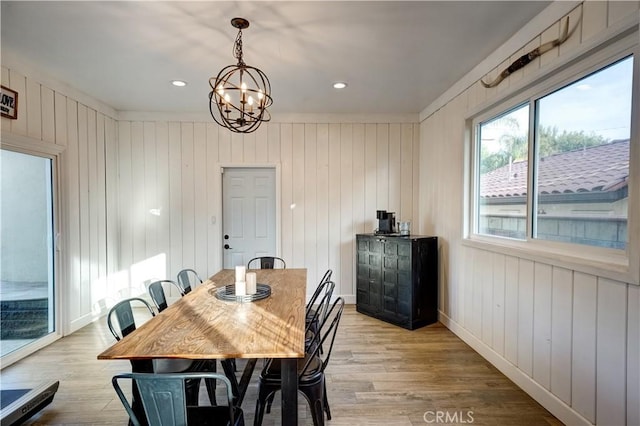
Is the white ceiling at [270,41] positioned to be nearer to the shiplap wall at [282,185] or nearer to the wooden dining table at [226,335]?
the shiplap wall at [282,185]

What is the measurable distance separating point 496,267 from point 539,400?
1026 mm

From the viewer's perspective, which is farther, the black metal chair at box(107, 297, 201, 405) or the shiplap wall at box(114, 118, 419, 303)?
the shiplap wall at box(114, 118, 419, 303)

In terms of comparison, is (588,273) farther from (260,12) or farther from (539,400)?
(260,12)

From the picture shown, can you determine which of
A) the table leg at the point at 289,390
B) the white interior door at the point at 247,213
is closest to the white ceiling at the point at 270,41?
the white interior door at the point at 247,213

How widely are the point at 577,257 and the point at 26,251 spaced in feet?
15.3

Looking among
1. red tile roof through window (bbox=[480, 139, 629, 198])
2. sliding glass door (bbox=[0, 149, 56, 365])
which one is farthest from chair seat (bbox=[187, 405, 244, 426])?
sliding glass door (bbox=[0, 149, 56, 365])

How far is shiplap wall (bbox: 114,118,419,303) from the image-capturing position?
180 inches

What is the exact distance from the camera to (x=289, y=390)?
1571mm

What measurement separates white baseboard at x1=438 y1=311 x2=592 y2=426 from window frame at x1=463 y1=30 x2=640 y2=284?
91 centimetres

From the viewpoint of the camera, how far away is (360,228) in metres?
4.77

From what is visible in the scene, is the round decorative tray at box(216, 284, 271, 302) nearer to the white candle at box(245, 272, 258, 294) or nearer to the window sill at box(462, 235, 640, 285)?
the white candle at box(245, 272, 258, 294)

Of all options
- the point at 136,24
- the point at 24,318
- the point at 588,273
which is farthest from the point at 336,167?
the point at 24,318

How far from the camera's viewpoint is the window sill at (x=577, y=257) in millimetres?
1720

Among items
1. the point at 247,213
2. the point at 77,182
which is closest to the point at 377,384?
the point at 247,213
